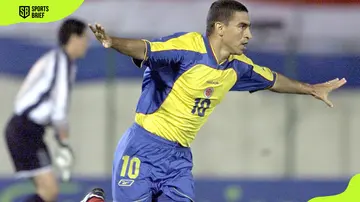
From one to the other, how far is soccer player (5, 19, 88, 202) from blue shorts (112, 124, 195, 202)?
105 inches

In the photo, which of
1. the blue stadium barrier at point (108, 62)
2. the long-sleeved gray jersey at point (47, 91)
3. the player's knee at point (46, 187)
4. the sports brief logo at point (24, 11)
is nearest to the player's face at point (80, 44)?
the blue stadium barrier at point (108, 62)

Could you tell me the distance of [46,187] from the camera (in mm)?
8102

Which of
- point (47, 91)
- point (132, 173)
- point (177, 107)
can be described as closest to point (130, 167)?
point (132, 173)

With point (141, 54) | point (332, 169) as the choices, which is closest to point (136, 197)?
point (141, 54)

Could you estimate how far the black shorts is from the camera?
812 cm

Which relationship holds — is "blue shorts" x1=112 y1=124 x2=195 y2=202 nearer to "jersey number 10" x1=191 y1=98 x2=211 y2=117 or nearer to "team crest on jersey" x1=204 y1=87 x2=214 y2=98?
"jersey number 10" x1=191 y1=98 x2=211 y2=117

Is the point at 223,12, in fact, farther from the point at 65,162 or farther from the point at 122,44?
the point at 65,162

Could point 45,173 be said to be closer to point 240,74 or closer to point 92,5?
point 92,5

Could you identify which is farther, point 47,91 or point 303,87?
point 47,91

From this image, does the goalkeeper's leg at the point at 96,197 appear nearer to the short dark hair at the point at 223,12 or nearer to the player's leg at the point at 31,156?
the short dark hair at the point at 223,12

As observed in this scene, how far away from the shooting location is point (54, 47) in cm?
922

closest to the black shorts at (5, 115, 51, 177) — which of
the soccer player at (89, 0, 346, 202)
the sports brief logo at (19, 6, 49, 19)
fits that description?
the sports brief logo at (19, 6, 49, 19)

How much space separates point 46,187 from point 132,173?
109 inches

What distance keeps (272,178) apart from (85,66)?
2088 mm
